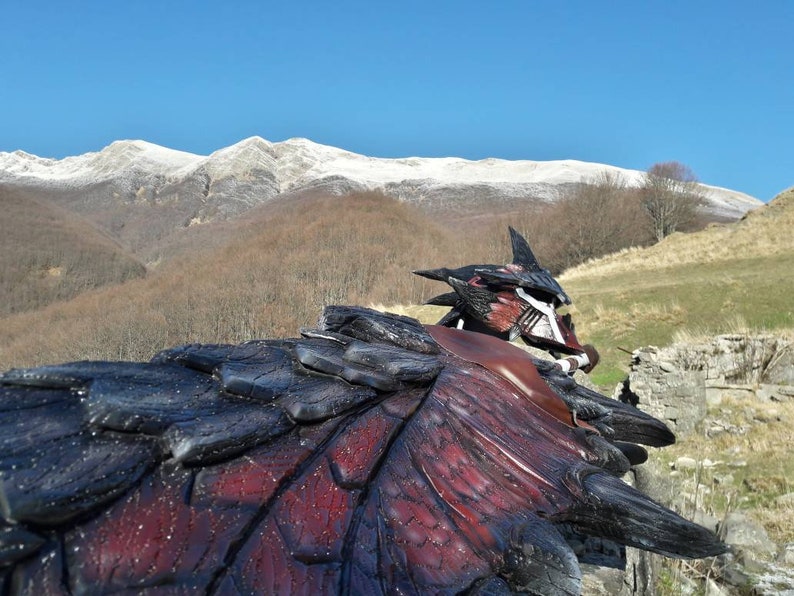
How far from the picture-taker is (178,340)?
37.2 metres

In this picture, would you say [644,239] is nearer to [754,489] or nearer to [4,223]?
[754,489]

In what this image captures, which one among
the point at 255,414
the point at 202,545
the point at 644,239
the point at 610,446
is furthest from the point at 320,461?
the point at 644,239

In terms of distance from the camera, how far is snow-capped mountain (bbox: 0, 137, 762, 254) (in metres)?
75.0

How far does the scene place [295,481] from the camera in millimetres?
1364

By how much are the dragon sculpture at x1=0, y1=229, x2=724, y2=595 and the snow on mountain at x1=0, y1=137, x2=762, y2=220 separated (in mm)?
69405

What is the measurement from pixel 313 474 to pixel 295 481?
1.9 inches

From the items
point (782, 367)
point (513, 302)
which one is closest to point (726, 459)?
point (782, 367)

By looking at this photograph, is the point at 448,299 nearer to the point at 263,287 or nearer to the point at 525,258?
the point at 525,258

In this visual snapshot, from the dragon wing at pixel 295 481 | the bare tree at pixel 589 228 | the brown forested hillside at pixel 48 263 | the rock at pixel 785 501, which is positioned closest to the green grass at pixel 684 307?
the rock at pixel 785 501

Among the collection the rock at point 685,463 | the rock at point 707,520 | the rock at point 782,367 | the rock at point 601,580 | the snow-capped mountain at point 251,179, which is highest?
the snow-capped mountain at point 251,179

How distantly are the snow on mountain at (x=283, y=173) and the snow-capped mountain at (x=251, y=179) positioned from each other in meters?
0.15

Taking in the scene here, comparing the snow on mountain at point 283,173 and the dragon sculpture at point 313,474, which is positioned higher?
the snow on mountain at point 283,173

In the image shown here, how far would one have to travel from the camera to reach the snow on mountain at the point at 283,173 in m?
75.7

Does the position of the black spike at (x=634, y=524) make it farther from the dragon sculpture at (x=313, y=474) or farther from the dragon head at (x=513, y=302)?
the dragon head at (x=513, y=302)
